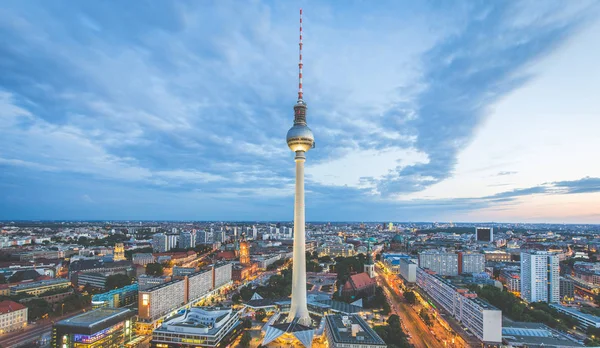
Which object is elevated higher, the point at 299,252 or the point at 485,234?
the point at 299,252

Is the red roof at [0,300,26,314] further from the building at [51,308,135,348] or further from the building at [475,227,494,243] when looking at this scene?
the building at [475,227,494,243]

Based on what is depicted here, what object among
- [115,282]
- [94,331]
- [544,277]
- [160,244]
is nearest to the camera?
[94,331]

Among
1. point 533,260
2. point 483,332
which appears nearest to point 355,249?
point 533,260

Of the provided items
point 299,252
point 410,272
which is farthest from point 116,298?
point 410,272

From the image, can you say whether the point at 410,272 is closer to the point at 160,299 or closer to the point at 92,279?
the point at 160,299

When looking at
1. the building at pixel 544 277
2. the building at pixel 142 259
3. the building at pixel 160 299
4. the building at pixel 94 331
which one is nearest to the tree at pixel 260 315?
the building at pixel 160 299

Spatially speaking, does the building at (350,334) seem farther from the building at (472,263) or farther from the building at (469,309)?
the building at (472,263)

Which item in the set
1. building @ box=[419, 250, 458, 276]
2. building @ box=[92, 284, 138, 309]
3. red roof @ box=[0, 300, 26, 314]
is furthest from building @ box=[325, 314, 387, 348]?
building @ box=[419, 250, 458, 276]
